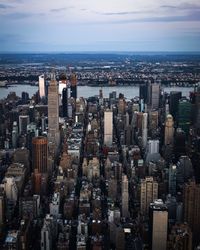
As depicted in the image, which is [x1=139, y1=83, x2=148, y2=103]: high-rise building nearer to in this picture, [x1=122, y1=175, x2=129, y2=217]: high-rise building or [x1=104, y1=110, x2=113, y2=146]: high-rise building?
[x1=104, y1=110, x2=113, y2=146]: high-rise building

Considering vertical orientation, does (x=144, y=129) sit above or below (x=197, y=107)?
below

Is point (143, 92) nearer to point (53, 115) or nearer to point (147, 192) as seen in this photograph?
point (53, 115)

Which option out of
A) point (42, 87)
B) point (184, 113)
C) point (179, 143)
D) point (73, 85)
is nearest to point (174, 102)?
point (184, 113)

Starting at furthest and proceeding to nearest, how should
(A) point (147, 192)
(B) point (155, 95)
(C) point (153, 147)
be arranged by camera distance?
(B) point (155, 95)
(C) point (153, 147)
(A) point (147, 192)

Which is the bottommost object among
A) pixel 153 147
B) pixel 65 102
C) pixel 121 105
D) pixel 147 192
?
pixel 147 192

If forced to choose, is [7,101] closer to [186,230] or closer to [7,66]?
[7,66]

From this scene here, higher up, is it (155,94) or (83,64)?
(83,64)

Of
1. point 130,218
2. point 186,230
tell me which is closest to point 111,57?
point 130,218

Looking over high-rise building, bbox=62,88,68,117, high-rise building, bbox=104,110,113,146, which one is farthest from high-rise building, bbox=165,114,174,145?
high-rise building, bbox=62,88,68,117
